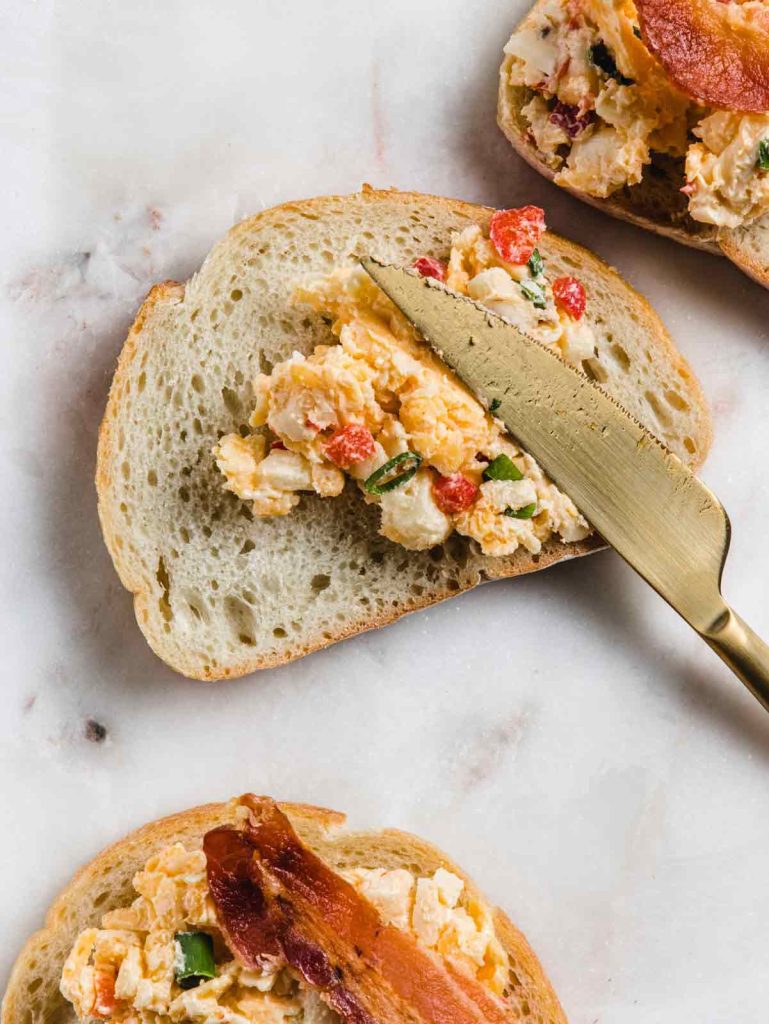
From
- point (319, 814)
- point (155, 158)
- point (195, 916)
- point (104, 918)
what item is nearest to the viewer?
point (195, 916)

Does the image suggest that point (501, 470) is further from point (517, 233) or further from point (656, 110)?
point (656, 110)

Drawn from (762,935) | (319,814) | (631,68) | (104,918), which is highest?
(631,68)

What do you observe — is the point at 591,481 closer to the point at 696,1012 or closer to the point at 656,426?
the point at 656,426

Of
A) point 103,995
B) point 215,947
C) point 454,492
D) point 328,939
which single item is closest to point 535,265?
point 454,492

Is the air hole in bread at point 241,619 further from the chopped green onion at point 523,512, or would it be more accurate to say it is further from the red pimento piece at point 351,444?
the chopped green onion at point 523,512

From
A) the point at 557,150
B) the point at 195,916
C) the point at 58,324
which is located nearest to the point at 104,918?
the point at 195,916

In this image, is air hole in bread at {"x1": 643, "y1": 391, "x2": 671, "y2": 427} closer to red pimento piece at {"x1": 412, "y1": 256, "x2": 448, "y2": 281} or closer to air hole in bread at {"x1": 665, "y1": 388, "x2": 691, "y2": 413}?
air hole in bread at {"x1": 665, "y1": 388, "x2": 691, "y2": 413}
